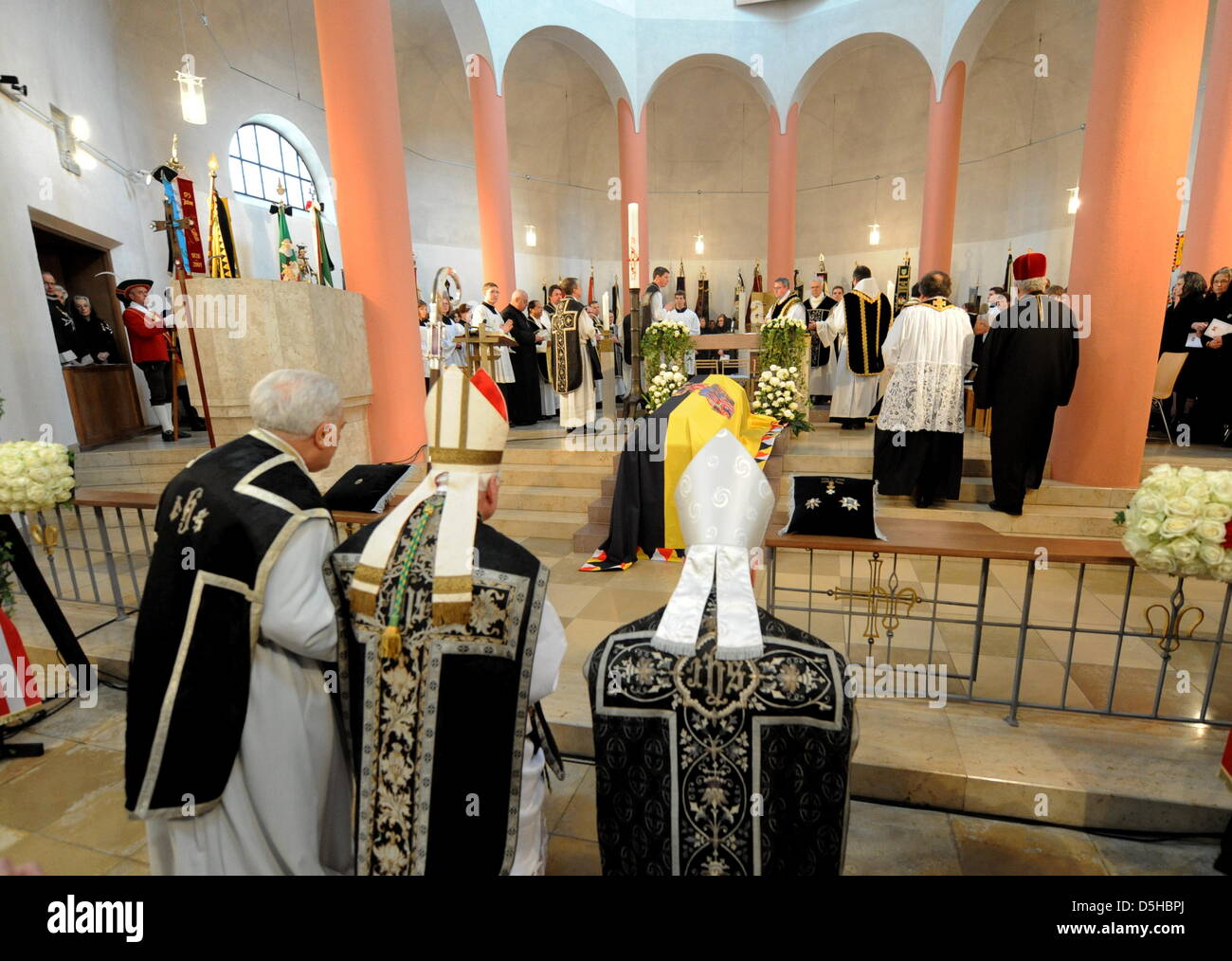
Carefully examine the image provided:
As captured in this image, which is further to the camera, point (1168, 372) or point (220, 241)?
point (1168, 372)

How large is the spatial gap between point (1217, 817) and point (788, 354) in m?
5.37

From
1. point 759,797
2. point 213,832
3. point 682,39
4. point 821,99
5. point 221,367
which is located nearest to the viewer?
point 759,797

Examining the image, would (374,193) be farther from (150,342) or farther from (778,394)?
(778,394)

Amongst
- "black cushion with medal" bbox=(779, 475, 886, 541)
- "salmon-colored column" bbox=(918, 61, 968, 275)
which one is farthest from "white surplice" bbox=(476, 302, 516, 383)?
"salmon-colored column" bbox=(918, 61, 968, 275)

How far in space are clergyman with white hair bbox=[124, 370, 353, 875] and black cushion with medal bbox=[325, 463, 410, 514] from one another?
161 centimetres

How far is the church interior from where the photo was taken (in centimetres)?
260

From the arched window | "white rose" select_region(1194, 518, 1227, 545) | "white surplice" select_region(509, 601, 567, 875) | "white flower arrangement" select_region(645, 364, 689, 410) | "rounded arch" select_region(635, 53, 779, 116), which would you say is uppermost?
"rounded arch" select_region(635, 53, 779, 116)

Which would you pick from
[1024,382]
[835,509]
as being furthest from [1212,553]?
[1024,382]

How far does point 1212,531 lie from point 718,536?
1860 mm

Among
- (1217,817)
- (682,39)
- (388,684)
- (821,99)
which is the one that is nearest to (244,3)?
(682,39)

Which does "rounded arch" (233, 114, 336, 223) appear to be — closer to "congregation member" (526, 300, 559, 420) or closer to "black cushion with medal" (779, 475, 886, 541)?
"congregation member" (526, 300, 559, 420)

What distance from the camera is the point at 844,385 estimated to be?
8461mm

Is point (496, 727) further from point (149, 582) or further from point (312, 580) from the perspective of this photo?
point (149, 582)
